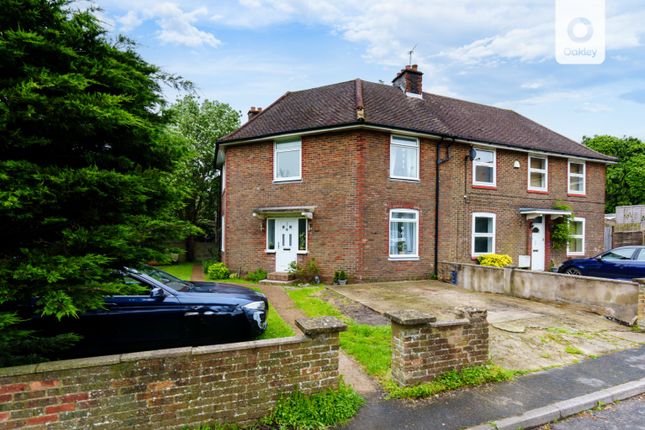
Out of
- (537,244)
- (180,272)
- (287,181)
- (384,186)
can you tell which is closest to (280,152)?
(287,181)

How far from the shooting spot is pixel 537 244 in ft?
49.6

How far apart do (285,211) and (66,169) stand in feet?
31.1

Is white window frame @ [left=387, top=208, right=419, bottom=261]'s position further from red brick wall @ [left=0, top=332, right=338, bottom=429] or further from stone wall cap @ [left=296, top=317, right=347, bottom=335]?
red brick wall @ [left=0, top=332, right=338, bottom=429]

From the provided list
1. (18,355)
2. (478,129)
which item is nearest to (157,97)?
(18,355)

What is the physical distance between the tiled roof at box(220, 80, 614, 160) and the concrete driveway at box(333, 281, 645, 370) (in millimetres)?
6017

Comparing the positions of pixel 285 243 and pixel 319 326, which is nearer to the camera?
pixel 319 326

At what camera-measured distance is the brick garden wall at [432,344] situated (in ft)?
13.7

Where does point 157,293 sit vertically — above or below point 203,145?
below

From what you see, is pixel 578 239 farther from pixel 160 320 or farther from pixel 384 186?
pixel 160 320

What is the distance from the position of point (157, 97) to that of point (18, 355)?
3.03 m

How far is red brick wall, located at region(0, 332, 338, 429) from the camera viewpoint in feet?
9.36

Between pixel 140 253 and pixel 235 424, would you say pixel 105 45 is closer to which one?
pixel 140 253

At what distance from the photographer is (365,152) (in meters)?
11.9

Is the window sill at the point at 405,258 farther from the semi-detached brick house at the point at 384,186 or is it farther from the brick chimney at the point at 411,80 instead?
the brick chimney at the point at 411,80
